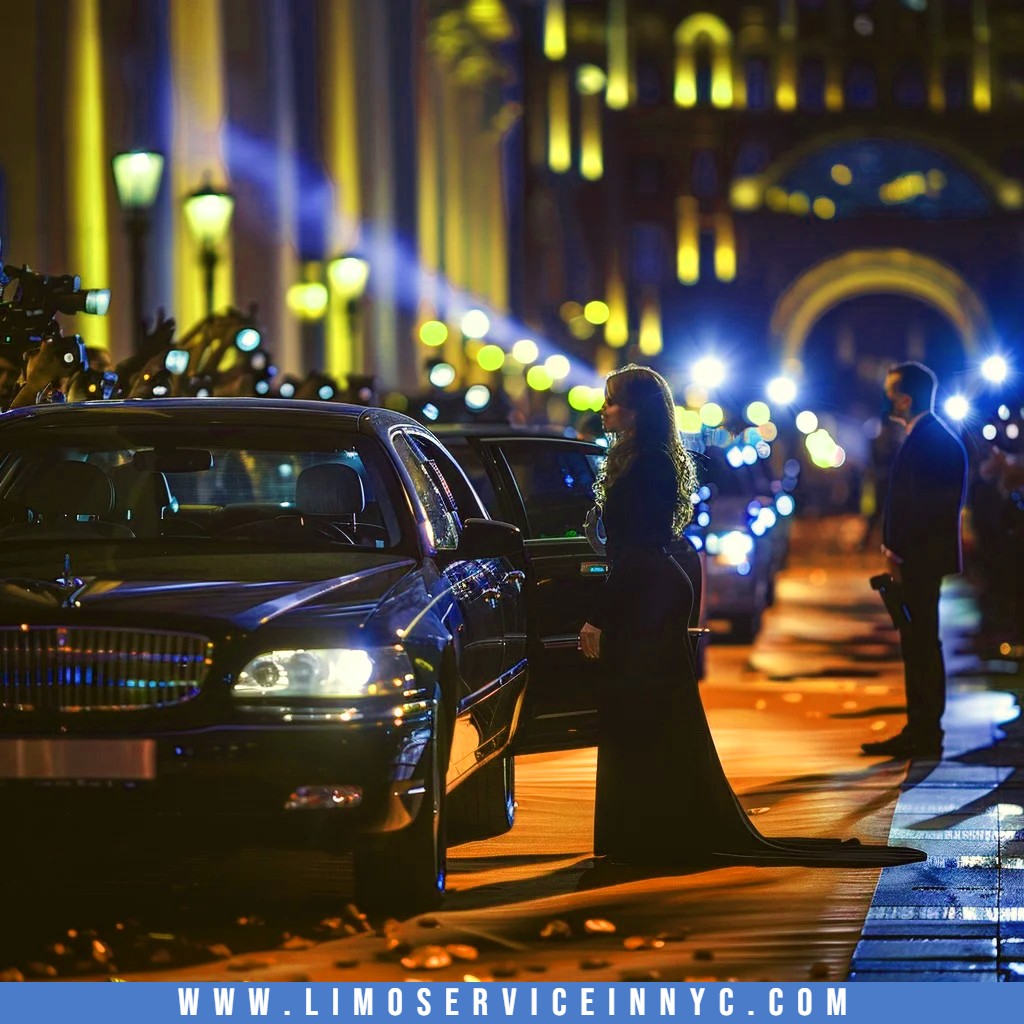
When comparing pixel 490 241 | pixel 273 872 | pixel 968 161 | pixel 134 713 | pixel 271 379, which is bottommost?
pixel 273 872

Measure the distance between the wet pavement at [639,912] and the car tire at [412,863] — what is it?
73mm

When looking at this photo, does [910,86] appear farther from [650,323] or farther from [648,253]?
[650,323]

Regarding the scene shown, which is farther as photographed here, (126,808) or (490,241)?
(490,241)

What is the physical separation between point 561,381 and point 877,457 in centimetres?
4148

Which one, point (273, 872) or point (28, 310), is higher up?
point (28, 310)

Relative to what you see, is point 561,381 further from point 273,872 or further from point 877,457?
point 273,872

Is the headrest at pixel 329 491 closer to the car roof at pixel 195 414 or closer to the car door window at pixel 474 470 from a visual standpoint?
the car roof at pixel 195 414

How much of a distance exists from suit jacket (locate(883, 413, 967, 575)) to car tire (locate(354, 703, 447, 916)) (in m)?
5.08

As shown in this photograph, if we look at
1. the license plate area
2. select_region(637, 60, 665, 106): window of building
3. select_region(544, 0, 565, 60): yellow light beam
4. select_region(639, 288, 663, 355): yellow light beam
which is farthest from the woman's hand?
select_region(637, 60, 665, 106): window of building

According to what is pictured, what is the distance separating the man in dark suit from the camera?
40.4 feet

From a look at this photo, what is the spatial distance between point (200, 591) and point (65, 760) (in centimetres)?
64

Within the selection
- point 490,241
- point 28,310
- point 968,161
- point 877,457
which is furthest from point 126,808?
point 968,161

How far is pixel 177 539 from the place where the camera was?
8211 millimetres

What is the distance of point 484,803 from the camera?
965 cm
